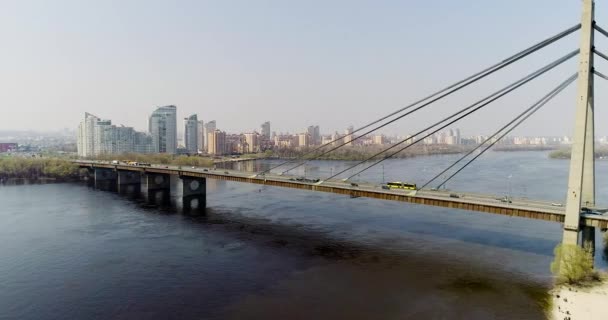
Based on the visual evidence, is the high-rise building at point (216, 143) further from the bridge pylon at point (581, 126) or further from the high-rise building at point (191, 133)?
the bridge pylon at point (581, 126)

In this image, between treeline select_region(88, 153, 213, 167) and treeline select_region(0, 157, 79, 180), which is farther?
treeline select_region(88, 153, 213, 167)

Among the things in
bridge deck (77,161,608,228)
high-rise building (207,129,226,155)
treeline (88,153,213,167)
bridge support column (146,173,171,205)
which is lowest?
bridge support column (146,173,171,205)

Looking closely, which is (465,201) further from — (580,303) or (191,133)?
(191,133)

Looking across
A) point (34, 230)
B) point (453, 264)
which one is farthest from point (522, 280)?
point (34, 230)

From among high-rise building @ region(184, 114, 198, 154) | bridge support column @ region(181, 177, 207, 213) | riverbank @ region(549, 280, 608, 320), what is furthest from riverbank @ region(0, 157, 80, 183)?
high-rise building @ region(184, 114, 198, 154)

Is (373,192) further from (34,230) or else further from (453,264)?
(34,230)

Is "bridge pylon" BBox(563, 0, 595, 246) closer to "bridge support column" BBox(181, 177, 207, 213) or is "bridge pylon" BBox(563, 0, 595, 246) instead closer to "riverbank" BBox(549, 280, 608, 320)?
"riverbank" BBox(549, 280, 608, 320)

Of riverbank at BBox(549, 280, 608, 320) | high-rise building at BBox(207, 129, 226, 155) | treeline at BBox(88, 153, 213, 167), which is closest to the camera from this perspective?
riverbank at BBox(549, 280, 608, 320)

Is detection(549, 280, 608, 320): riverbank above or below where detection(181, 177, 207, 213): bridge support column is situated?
below
